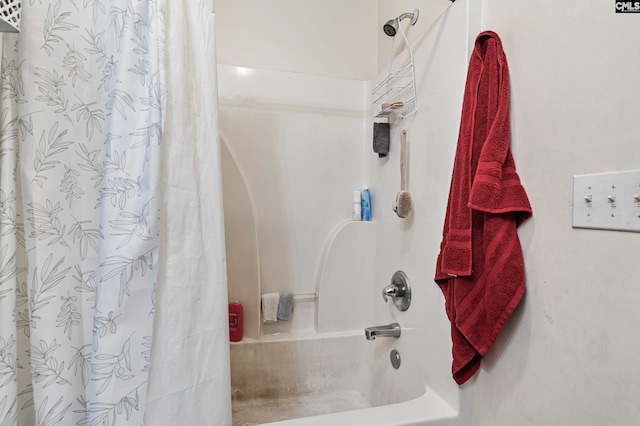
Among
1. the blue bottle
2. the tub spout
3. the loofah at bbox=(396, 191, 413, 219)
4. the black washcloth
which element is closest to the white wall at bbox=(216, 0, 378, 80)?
the black washcloth

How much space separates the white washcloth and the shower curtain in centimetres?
76

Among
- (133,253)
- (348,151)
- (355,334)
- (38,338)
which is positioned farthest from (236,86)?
(355,334)

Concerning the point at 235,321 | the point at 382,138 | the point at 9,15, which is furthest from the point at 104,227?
the point at 382,138

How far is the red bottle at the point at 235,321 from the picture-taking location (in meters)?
1.55

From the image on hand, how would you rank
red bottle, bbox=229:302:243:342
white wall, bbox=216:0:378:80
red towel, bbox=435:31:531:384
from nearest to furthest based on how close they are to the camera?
red towel, bbox=435:31:531:384, red bottle, bbox=229:302:243:342, white wall, bbox=216:0:378:80

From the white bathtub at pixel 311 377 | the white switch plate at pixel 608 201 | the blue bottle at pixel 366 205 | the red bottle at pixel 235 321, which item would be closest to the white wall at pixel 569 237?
the white switch plate at pixel 608 201

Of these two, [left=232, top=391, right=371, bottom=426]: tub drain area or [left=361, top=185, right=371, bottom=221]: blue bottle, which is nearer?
[left=232, top=391, right=371, bottom=426]: tub drain area

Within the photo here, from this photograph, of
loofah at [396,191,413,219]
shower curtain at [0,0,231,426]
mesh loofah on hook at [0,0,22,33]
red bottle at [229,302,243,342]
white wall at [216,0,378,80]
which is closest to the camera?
mesh loofah on hook at [0,0,22,33]

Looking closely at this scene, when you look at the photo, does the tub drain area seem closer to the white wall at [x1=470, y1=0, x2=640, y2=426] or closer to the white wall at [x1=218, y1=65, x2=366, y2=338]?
the white wall at [x1=218, y1=65, x2=366, y2=338]

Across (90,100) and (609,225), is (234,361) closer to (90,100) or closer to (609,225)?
(90,100)

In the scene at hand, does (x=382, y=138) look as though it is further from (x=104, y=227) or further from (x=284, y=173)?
(x=104, y=227)

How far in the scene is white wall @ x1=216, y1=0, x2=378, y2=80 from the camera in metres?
1.75

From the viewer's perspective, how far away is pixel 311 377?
1.63 m

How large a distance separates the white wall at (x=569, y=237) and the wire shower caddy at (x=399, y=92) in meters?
0.44
